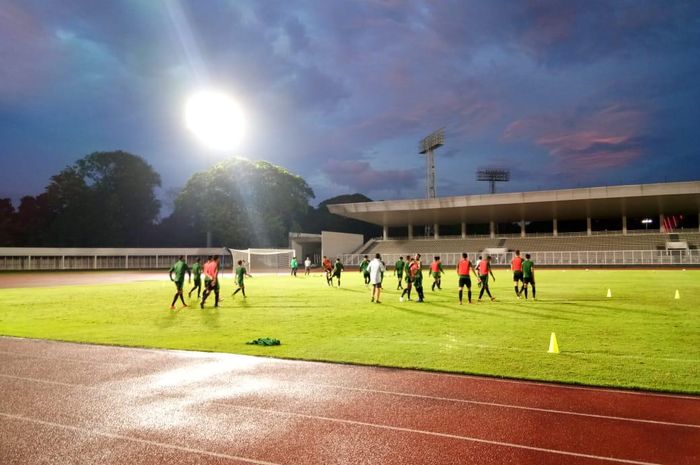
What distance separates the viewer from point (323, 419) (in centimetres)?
587

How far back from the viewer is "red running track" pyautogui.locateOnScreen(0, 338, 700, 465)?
4859 millimetres

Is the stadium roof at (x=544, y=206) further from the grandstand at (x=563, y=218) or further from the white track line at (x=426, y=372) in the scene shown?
the white track line at (x=426, y=372)

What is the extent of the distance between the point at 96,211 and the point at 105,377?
71.2m

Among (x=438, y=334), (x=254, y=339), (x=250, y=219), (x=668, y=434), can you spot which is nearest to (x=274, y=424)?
(x=668, y=434)

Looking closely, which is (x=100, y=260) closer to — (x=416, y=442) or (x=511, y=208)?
(x=511, y=208)

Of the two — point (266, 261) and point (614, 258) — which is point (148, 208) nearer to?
point (266, 261)

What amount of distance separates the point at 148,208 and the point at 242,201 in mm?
21616

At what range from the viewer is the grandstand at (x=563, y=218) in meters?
47.0

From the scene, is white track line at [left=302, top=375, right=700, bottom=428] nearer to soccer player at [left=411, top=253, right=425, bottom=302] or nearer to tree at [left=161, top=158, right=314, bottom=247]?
soccer player at [left=411, top=253, right=425, bottom=302]

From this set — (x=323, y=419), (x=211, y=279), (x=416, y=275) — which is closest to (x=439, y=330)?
(x=416, y=275)

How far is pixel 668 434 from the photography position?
530 centimetres

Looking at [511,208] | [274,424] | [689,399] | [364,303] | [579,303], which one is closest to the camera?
[274,424]

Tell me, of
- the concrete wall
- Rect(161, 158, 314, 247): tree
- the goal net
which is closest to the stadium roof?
the concrete wall

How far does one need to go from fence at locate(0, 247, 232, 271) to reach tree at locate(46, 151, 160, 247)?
15445 millimetres
